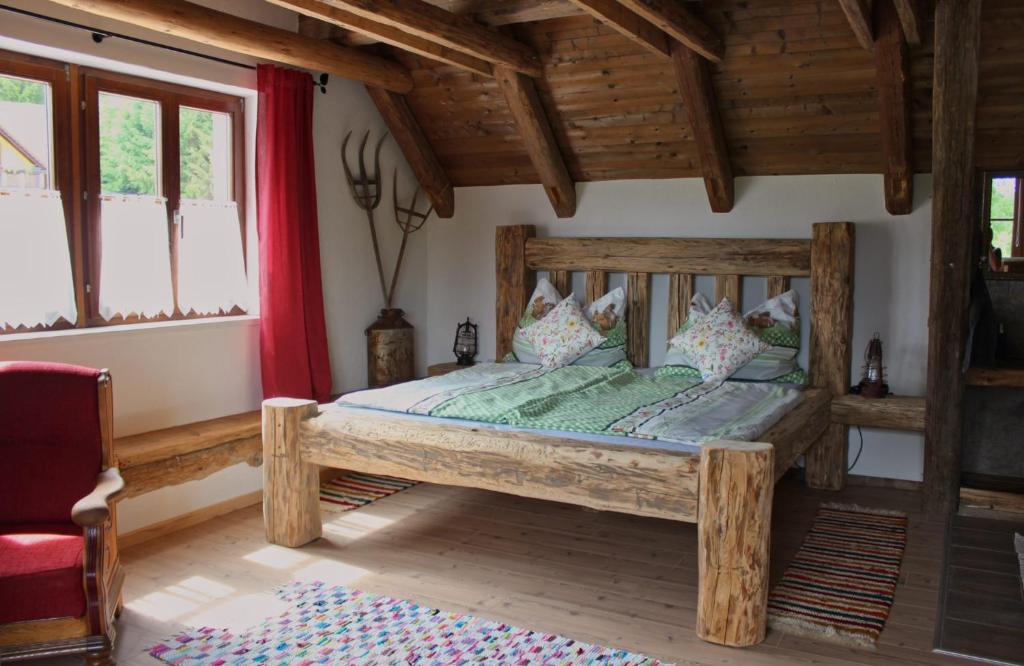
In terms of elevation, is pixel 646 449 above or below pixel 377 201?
below

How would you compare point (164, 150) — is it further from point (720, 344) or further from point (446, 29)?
point (720, 344)

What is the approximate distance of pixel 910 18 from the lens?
12.1 feet

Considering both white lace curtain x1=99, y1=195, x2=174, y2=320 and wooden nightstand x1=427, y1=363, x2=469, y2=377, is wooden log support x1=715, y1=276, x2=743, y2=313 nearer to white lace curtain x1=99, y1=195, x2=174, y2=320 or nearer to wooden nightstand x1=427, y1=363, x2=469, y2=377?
wooden nightstand x1=427, y1=363, x2=469, y2=377

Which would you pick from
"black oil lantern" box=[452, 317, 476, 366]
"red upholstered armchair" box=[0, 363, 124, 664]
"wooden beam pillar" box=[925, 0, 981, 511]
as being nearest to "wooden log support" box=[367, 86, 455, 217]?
"black oil lantern" box=[452, 317, 476, 366]

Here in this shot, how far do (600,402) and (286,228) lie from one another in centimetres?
191

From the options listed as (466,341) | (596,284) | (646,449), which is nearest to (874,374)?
(596,284)

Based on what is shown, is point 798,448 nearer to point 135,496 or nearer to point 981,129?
point 981,129

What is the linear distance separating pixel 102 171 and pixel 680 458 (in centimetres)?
289

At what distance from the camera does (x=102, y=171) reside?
4.12 meters

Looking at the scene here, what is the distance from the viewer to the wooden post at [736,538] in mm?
3057

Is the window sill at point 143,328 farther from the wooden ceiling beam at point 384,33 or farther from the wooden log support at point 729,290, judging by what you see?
the wooden log support at point 729,290

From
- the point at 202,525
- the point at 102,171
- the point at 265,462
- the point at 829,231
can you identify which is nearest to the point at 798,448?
the point at 829,231

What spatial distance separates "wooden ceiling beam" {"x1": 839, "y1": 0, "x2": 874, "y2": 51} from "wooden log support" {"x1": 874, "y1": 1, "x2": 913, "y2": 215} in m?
0.08

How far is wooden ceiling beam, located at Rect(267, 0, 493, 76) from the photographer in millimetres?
3877
